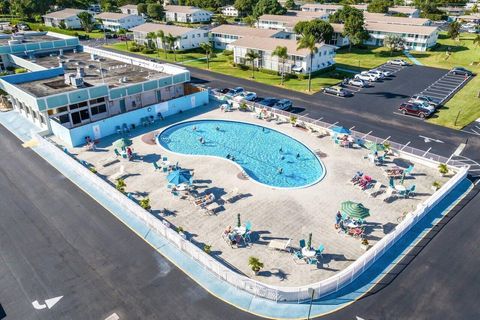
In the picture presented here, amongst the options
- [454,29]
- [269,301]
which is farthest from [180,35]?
[269,301]

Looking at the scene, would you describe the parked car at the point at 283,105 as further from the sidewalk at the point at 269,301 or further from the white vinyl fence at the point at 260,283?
the sidewalk at the point at 269,301

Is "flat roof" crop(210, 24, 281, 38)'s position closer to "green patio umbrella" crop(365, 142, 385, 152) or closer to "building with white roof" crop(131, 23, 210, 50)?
"building with white roof" crop(131, 23, 210, 50)

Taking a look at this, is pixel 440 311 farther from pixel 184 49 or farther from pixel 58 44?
pixel 184 49

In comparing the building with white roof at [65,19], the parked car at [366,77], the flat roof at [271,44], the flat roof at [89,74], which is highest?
the building with white roof at [65,19]

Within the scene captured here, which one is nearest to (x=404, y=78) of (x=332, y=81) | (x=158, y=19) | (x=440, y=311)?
(x=332, y=81)

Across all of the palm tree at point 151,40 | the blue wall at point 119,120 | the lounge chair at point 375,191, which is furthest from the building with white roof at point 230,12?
the lounge chair at point 375,191

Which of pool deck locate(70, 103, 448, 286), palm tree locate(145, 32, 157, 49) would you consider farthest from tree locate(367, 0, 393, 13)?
pool deck locate(70, 103, 448, 286)

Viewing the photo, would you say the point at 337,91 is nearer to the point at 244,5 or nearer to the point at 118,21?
the point at 118,21
